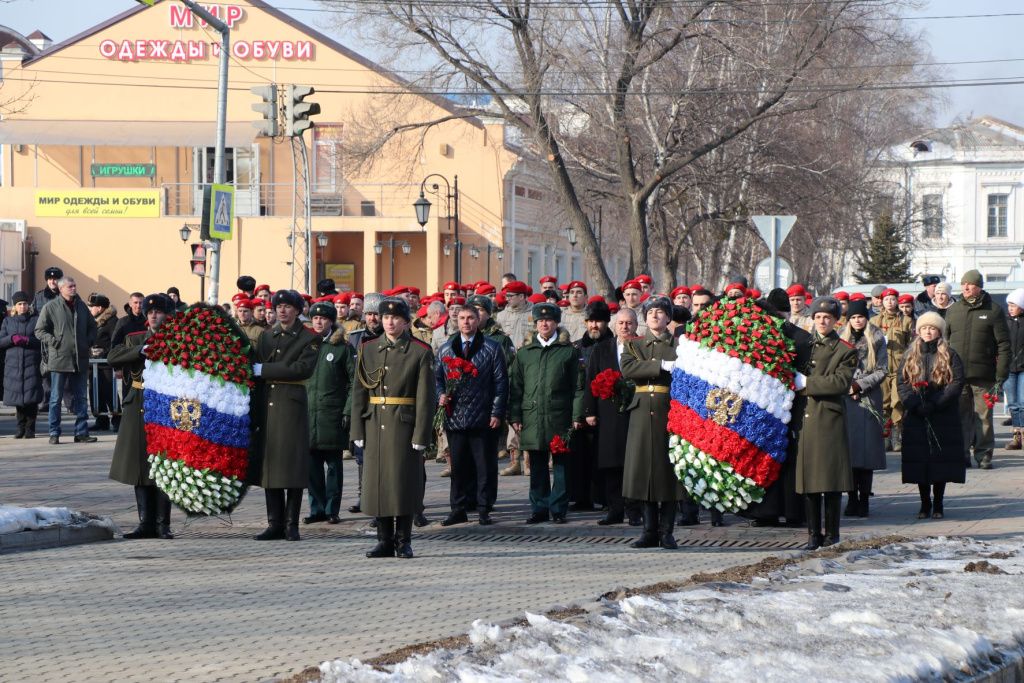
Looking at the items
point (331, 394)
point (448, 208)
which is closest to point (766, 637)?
point (331, 394)

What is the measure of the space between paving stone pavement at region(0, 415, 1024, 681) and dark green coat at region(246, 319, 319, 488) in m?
0.53

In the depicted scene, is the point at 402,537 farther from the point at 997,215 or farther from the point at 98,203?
the point at 997,215

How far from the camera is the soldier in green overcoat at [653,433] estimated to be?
11.1 metres

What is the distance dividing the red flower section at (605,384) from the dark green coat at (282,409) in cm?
218

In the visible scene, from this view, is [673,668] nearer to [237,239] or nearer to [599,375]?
[599,375]

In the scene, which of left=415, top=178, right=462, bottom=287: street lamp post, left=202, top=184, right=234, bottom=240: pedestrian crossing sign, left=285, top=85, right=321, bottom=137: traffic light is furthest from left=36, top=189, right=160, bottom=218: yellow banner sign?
left=202, top=184, right=234, bottom=240: pedestrian crossing sign

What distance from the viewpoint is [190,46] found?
52750 millimetres

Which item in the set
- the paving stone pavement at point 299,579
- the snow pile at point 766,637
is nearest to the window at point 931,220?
the paving stone pavement at point 299,579

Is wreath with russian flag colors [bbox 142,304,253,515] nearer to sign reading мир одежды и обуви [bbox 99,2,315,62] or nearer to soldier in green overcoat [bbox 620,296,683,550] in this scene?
soldier in green overcoat [bbox 620,296,683,550]

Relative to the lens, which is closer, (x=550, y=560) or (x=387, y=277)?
(x=550, y=560)

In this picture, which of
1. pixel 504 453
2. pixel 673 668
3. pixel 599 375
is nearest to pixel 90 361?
pixel 504 453

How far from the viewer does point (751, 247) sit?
45.2 meters

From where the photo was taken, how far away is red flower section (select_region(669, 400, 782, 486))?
1097 cm

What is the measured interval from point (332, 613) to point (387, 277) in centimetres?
4440
